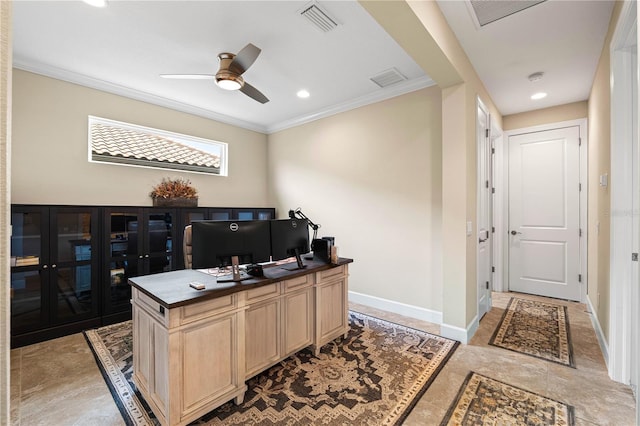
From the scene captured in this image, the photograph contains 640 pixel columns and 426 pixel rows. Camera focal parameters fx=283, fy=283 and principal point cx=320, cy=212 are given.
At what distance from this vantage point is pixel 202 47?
2717mm

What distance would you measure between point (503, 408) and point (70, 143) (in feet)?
15.8

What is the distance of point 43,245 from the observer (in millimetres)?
2814

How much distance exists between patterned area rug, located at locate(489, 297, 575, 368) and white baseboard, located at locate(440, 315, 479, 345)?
0.20 metres

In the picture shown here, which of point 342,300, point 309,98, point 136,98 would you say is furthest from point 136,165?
point 342,300

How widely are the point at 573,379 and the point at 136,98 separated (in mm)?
5432

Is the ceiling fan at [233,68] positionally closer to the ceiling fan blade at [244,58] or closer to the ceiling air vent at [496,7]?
the ceiling fan blade at [244,58]

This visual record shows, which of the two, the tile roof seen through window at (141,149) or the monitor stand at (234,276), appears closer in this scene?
the monitor stand at (234,276)

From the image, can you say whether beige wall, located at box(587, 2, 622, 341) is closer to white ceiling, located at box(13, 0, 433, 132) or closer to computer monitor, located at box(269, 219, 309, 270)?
white ceiling, located at box(13, 0, 433, 132)

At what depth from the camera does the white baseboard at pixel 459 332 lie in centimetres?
279

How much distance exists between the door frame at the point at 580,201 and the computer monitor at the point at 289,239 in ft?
11.4

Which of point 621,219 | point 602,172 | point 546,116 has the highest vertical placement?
point 546,116

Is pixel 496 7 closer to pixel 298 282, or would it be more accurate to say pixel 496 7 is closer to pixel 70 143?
pixel 298 282

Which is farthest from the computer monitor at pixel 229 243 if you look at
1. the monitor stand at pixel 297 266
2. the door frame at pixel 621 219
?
the door frame at pixel 621 219

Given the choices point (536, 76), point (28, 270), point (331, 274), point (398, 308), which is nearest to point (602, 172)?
point (536, 76)
